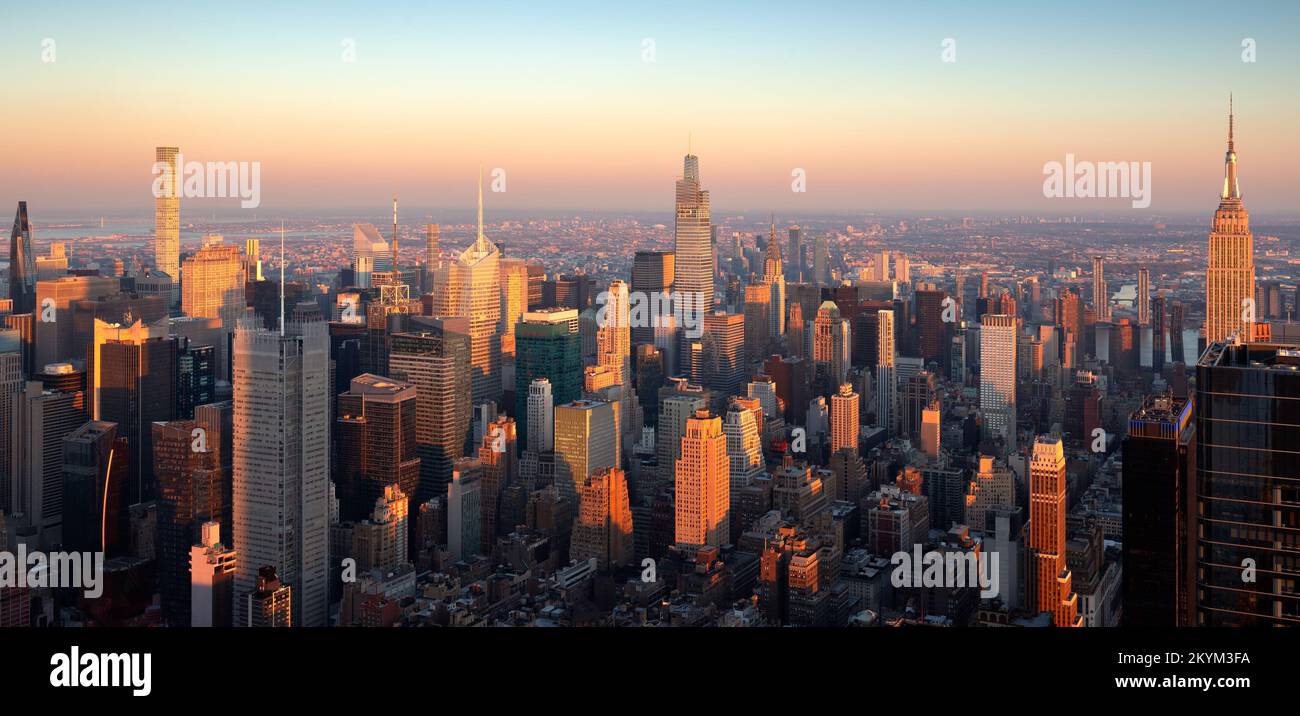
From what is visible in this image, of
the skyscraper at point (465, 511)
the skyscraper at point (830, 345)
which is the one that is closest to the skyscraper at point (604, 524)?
the skyscraper at point (465, 511)

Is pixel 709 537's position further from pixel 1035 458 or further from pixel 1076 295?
pixel 1076 295

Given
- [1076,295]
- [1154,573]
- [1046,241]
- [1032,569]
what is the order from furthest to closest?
[1076,295], [1046,241], [1032,569], [1154,573]

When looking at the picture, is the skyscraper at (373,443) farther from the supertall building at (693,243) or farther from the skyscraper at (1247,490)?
the skyscraper at (1247,490)

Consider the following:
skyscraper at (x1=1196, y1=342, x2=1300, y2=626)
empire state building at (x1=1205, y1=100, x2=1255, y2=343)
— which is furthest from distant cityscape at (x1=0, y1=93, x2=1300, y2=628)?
skyscraper at (x1=1196, y1=342, x2=1300, y2=626)

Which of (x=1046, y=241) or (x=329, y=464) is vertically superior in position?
(x=1046, y=241)
